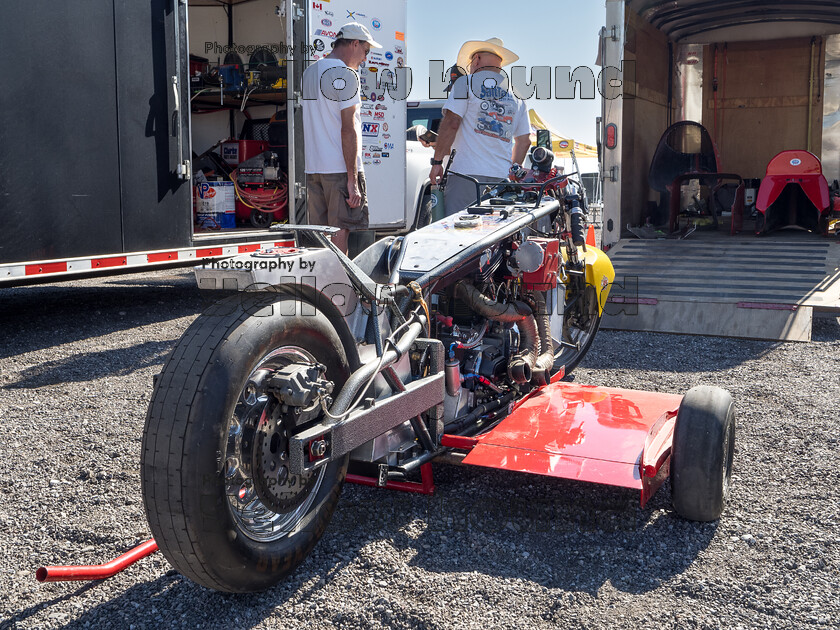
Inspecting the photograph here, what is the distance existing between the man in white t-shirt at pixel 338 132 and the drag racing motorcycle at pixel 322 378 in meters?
1.83

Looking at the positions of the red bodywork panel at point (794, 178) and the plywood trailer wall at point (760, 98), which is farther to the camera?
the plywood trailer wall at point (760, 98)

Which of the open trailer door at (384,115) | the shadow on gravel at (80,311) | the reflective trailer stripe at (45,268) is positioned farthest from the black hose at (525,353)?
the open trailer door at (384,115)

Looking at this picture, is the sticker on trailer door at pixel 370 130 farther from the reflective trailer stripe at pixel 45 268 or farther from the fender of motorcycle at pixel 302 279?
the fender of motorcycle at pixel 302 279

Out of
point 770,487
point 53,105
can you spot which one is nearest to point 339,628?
point 770,487

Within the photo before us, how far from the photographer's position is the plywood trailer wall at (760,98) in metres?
11.5

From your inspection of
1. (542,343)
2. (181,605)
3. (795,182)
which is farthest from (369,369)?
(795,182)

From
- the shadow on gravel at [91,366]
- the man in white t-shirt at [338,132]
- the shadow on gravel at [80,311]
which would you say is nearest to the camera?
the shadow on gravel at [91,366]

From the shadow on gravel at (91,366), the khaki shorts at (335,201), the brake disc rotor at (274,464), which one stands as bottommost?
the shadow on gravel at (91,366)

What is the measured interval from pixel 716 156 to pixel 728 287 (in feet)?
11.1

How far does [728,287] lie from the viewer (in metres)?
6.77

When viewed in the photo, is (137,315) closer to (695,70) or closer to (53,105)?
(53,105)

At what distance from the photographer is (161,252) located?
6.33m

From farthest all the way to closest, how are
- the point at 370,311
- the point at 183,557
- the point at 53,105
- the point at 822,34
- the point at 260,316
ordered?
the point at 822,34, the point at 53,105, the point at 370,311, the point at 260,316, the point at 183,557

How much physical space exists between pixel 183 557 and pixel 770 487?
7.50 ft
